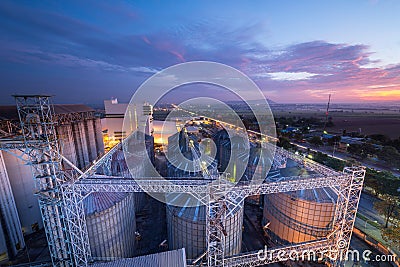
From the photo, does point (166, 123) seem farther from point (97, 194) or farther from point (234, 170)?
point (97, 194)

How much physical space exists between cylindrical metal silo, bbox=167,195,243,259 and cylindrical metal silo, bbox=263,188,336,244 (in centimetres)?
561

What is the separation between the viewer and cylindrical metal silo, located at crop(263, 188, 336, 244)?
16328 millimetres

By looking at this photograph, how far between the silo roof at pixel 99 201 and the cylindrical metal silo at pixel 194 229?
5121 mm

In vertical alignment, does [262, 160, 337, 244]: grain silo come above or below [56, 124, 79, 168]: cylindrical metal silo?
below

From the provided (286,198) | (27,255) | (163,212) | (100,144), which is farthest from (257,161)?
(100,144)

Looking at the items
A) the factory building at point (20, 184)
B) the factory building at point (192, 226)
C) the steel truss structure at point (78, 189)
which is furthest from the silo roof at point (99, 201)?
the factory building at point (192, 226)

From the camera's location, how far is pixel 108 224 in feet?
48.8

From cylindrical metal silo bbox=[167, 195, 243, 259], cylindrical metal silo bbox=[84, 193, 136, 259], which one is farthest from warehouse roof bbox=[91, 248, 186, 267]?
cylindrical metal silo bbox=[84, 193, 136, 259]

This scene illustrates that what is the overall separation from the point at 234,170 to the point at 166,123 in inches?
1381

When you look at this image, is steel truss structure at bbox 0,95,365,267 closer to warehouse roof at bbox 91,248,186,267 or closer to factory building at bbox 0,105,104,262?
factory building at bbox 0,105,104,262

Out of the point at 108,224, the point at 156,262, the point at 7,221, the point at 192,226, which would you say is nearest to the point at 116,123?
the point at 7,221

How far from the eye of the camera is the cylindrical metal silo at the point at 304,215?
53.6ft

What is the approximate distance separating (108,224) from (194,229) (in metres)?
7.59

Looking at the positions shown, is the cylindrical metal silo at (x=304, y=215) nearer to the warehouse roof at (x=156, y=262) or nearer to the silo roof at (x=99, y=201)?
the warehouse roof at (x=156, y=262)
